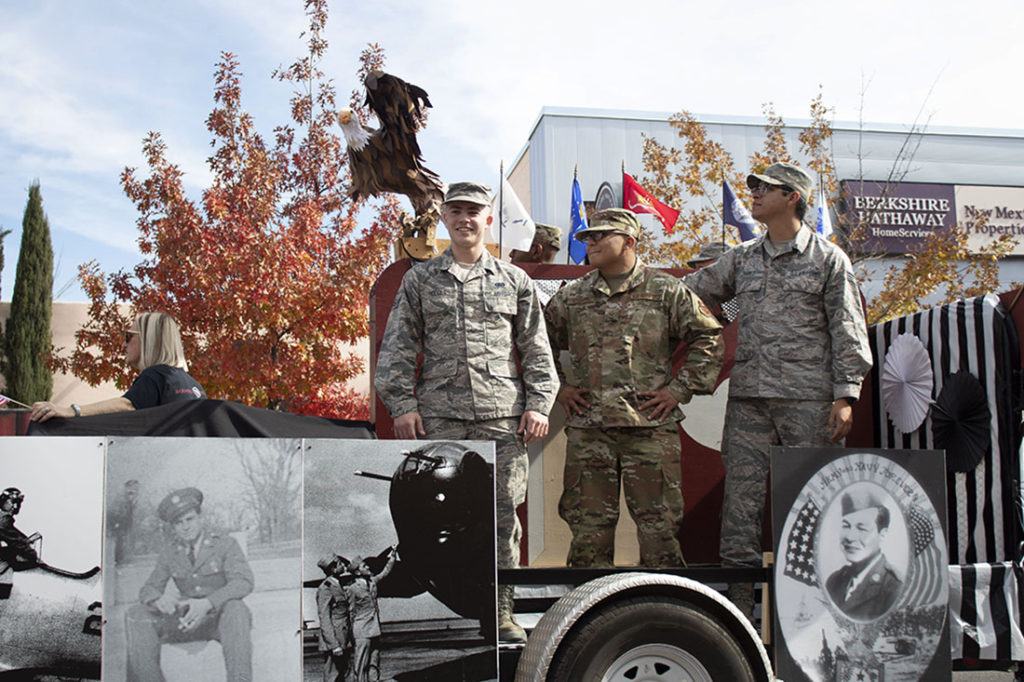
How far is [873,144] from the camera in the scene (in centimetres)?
2120

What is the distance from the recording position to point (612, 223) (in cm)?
388

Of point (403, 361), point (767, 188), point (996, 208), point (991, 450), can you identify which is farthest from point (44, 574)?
point (996, 208)

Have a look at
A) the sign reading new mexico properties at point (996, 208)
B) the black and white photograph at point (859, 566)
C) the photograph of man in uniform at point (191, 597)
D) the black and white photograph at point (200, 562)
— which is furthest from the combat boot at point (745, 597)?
the sign reading new mexico properties at point (996, 208)

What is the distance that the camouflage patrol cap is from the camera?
2594mm

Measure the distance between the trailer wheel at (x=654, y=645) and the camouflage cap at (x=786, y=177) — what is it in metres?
2.02

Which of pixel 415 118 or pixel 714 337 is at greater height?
pixel 415 118

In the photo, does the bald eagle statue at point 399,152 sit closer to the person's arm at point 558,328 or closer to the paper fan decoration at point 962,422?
the person's arm at point 558,328

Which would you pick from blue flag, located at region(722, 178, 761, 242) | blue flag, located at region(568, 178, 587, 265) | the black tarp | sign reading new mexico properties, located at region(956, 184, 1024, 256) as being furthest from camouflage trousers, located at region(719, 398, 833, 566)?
sign reading new mexico properties, located at region(956, 184, 1024, 256)

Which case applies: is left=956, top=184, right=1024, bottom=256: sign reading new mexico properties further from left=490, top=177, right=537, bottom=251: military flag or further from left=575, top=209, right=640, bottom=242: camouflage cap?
left=575, top=209, right=640, bottom=242: camouflage cap

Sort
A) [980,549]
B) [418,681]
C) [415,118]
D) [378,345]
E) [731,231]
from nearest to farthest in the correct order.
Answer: [418,681] < [980,549] < [378,345] < [415,118] < [731,231]

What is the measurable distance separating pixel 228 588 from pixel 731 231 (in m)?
13.0

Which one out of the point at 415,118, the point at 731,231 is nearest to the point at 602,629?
the point at 415,118

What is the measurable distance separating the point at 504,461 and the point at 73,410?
158cm

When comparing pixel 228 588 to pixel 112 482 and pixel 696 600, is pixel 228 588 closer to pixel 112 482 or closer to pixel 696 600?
pixel 112 482
